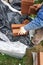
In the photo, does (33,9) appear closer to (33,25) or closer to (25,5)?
(25,5)

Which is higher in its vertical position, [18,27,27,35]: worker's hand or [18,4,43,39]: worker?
[18,4,43,39]: worker

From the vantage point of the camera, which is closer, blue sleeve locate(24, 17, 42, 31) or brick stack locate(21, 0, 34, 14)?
blue sleeve locate(24, 17, 42, 31)

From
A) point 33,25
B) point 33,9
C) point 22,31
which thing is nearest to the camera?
point 33,25

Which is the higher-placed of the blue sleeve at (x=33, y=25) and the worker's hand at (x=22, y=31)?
the blue sleeve at (x=33, y=25)

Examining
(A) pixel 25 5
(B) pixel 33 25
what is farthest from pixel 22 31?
(A) pixel 25 5

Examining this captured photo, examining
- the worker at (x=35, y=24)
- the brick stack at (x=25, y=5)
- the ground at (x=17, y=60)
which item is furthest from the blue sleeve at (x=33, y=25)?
the brick stack at (x=25, y=5)

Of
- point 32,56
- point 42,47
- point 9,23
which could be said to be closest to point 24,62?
point 32,56

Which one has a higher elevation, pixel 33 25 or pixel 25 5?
pixel 25 5

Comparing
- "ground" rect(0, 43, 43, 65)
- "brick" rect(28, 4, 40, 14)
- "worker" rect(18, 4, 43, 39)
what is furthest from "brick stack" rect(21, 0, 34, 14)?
"ground" rect(0, 43, 43, 65)

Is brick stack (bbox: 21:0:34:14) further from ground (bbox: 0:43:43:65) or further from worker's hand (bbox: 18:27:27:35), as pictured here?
ground (bbox: 0:43:43:65)

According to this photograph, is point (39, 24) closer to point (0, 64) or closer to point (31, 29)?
A: point (31, 29)

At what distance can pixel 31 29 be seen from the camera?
169 inches

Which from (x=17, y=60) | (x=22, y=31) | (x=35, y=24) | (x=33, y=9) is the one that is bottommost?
(x=17, y=60)

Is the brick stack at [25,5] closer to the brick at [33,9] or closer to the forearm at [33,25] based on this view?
the brick at [33,9]
